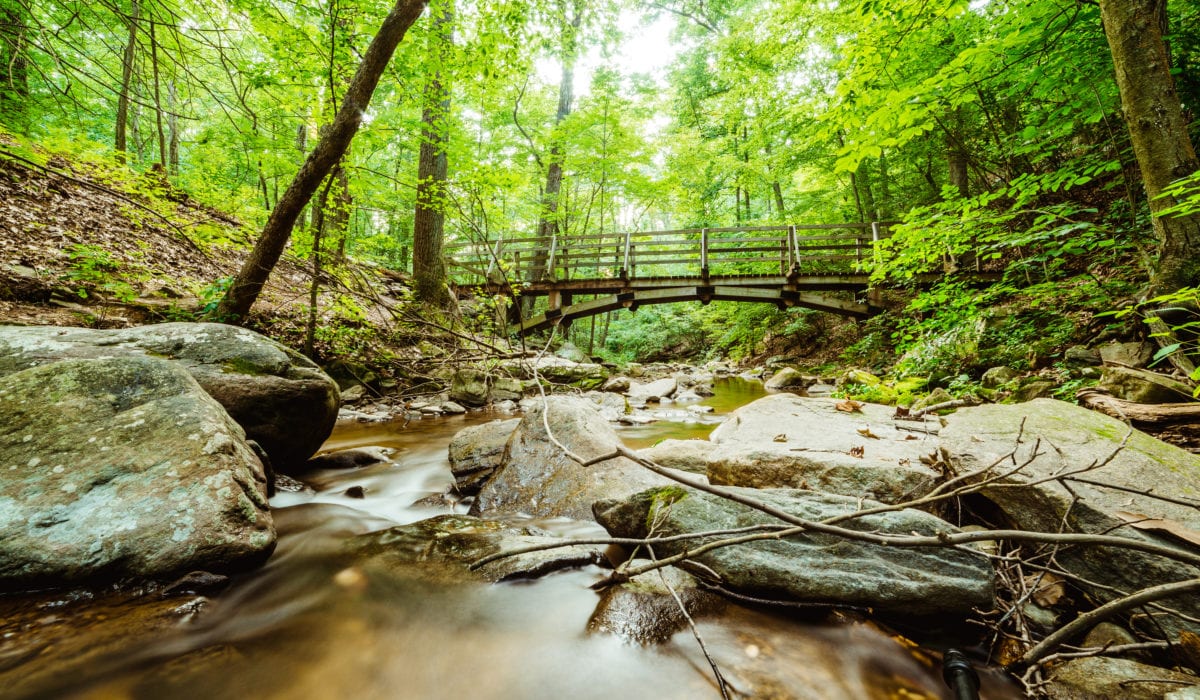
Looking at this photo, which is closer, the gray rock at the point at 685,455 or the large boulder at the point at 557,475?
the large boulder at the point at 557,475

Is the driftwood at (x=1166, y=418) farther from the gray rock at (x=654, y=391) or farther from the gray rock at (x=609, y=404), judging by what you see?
the gray rock at (x=654, y=391)

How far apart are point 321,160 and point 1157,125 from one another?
7.38m

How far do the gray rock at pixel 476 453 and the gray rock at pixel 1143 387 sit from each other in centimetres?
479

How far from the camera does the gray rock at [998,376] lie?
15.4ft

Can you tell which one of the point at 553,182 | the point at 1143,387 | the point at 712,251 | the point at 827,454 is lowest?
the point at 827,454

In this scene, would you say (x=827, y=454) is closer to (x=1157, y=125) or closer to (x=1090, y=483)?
(x=1090, y=483)

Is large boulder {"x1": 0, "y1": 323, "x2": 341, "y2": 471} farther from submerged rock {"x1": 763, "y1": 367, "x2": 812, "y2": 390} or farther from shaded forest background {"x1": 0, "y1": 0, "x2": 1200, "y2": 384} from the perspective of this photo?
submerged rock {"x1": 763, "y1": 367, "x2": 812, "y2": 390}

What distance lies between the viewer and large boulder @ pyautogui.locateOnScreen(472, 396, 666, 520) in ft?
10.1

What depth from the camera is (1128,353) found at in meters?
3.78

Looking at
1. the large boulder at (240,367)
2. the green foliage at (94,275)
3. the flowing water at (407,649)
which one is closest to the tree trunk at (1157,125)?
the flowing water at (407,649)

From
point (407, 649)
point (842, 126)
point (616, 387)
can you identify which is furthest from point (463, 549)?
point (616, 387)

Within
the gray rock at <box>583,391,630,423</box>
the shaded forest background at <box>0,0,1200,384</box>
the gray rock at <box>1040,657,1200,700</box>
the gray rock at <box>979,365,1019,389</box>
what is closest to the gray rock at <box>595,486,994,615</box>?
the gray rock at <box>1040,657,1200,700</box>

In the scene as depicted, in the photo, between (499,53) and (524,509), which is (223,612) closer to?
(524,509)

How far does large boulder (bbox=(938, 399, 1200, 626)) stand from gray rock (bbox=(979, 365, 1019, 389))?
2539 millimetres
